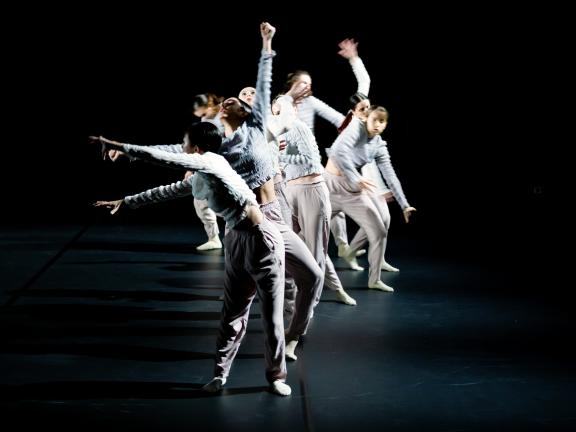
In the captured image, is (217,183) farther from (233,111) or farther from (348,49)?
(348,49)

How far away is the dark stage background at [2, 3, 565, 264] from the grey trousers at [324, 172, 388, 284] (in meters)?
3.11

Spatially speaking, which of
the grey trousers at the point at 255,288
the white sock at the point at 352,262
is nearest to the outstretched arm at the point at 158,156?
the grey trousers at the point at 255,288

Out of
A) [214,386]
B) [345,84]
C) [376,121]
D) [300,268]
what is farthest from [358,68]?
[345,84]

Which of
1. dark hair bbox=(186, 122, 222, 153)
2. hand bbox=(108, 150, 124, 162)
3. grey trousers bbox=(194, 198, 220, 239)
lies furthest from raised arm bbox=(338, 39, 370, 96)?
hand bbox=(108, 150, 124, 162)

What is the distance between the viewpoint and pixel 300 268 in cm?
378

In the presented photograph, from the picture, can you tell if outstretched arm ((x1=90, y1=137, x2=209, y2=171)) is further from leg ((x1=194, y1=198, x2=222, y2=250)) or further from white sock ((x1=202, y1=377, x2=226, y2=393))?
leg ((x1=194, y1=198, x2=222, y2=250))

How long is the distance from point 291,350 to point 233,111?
1181 millimetres

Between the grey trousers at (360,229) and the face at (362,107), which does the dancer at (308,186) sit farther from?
the grey trousers at (360,229)

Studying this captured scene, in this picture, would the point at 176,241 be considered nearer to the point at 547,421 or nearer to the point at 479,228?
the point at 479,228

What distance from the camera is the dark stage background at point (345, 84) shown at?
9.70 metres

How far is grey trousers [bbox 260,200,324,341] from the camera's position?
3.68 metres

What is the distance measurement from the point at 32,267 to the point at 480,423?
13.4 feet

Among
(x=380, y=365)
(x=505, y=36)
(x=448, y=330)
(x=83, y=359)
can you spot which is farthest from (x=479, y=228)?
(x=83, y=359)

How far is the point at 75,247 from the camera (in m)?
7.32
